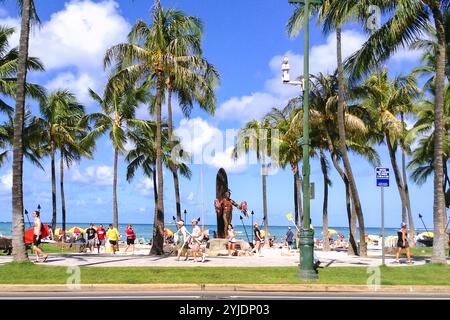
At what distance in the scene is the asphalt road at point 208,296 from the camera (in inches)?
491

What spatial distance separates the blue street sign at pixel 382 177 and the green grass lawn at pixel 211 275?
9.21 ft

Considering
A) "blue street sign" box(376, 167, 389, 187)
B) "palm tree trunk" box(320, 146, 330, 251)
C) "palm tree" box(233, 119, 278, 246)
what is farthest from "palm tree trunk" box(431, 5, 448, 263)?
"palm tree" box(233, 119, 278, 246)

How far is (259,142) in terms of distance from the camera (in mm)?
51656

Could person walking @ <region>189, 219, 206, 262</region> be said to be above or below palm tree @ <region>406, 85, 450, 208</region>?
below

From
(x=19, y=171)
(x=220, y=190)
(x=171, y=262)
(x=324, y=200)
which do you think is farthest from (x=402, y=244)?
(x=324, y=200)

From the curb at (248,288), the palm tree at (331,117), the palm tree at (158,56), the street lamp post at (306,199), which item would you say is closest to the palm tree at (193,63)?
the palm tree at (158,56)

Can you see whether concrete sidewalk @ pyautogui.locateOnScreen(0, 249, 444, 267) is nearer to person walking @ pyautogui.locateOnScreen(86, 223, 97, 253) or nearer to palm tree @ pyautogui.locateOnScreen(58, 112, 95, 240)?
person walking @ pyautogui.locateOnScreen(86, 223, 97, 253)

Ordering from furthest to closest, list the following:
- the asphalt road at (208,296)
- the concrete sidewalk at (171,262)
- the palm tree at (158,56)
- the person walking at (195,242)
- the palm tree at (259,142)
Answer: the palm tree at (259,142) < the palm tree at (158,56) < the person walking at (195,242) < the concrete sidewalk at (171,262) < the asphalt road at (208,296)

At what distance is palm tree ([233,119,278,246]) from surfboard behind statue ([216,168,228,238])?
1847cm

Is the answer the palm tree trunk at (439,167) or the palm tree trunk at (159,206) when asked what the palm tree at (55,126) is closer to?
the palm tree trunk at (159,206)

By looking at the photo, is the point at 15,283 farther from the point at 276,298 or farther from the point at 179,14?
the point at 179,14

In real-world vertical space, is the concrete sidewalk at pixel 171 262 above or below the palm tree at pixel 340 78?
below

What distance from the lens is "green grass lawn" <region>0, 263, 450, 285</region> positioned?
15.2 meters

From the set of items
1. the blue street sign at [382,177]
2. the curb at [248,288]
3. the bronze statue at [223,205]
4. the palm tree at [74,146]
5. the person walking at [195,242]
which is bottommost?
the curb at [248,288]
